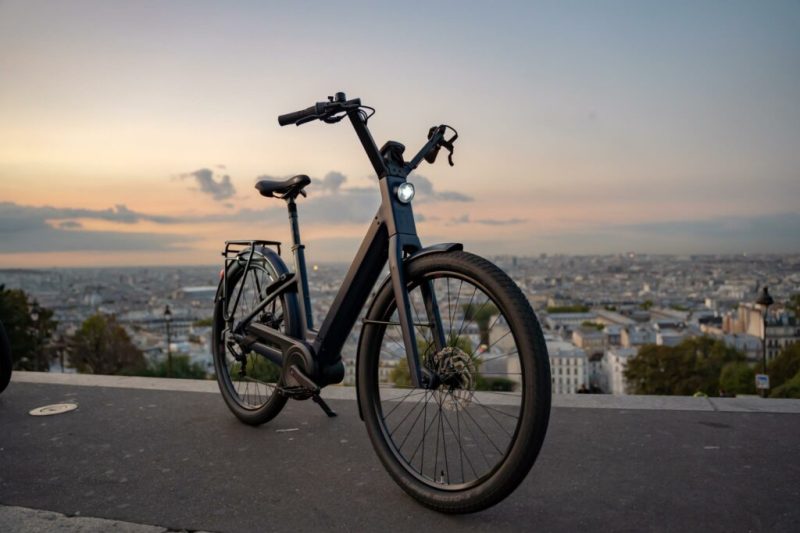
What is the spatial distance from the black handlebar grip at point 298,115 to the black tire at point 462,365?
80cm

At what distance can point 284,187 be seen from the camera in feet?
10.3

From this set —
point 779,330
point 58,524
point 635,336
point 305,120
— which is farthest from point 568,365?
point 58,524

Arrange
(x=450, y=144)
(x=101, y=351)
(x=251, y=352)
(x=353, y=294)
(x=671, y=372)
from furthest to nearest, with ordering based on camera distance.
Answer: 1. (x=671, y=372)
2. (x=101, y=351)
3. (x=251, y=352)
4. (x=353, y=294)
5. (x=450, y=144)

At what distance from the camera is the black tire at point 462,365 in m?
1.87

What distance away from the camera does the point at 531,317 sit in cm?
188

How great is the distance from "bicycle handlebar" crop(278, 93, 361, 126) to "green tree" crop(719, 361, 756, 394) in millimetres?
53144

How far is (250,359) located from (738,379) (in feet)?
178

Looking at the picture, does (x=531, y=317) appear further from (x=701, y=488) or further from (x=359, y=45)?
(x=359, y=45)

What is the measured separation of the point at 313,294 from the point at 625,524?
5.81 feet

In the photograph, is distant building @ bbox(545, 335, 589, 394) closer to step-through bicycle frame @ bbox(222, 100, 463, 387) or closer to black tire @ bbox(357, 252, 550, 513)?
step-through bicycle frame @ bbox(222, 100, 463, 387)

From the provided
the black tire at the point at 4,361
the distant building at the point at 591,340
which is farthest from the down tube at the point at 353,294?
the distant building at the point at 591,340

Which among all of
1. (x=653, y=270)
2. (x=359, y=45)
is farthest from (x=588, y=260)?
(x=359, y=45)

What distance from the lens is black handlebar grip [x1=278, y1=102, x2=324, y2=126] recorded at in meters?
2.55

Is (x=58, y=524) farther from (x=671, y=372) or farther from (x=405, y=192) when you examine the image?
(x=671, y=372)
